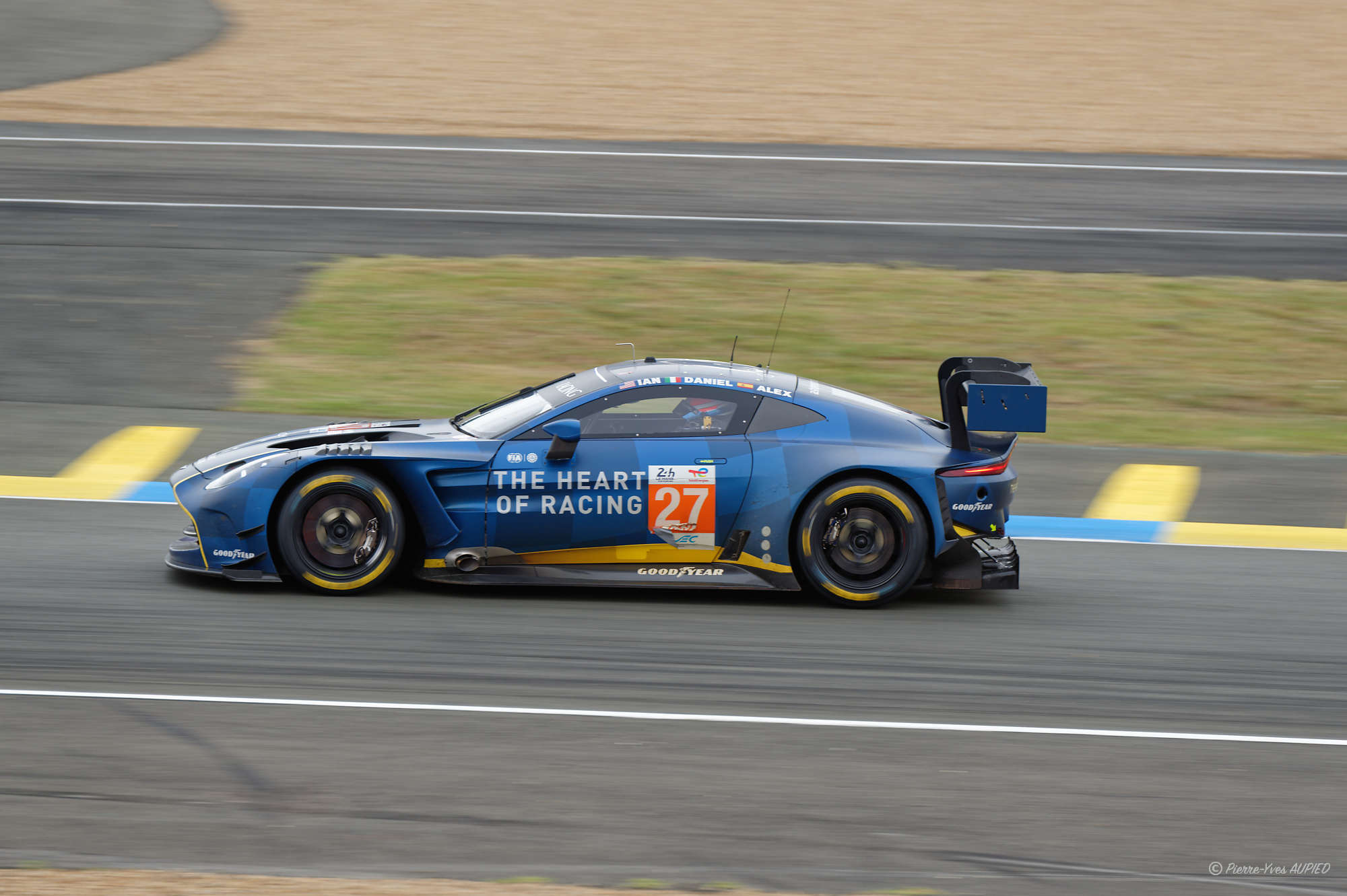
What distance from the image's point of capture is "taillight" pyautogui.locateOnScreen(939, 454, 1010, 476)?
27.6 feet

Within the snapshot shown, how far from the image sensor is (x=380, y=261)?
16969 millimetres

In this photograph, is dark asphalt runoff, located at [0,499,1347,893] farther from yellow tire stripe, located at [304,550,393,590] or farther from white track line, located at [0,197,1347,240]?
white track line, located at [0,197,1347,240]

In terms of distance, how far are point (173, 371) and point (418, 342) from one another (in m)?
2.34

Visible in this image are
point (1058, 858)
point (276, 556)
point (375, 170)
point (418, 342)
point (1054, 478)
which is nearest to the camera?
point (1058, 858)

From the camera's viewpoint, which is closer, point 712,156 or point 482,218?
point 482,218

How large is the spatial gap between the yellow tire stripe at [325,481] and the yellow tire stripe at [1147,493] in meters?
5.56

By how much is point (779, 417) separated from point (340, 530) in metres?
2.52

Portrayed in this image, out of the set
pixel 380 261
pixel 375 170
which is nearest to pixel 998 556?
pixel 380 261

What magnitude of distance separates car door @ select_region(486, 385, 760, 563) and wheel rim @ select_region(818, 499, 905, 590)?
0.58 m

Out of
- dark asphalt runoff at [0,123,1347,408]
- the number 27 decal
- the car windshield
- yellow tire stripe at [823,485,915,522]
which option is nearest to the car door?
the number 27 decal

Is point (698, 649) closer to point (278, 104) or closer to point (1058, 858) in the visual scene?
point (1058, 858)

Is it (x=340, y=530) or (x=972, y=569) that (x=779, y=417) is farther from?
(x=340, y=530)

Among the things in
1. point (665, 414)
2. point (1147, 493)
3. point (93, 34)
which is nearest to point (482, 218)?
point (1147, 493)

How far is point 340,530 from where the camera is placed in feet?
27.2
